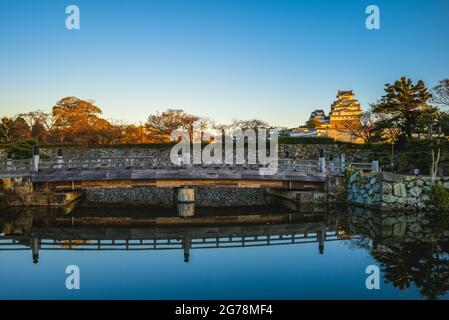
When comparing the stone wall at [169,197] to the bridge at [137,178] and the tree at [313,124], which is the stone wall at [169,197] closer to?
the bridge at [137,178]

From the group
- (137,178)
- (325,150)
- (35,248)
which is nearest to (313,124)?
(325,150)

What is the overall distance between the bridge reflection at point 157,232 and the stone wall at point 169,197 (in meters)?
5.97

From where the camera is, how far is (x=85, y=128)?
145 ft

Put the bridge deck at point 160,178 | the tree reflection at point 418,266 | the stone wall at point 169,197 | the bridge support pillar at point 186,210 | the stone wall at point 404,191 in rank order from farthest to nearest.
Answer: the stone wall at point 169,197, the bridge deck at point 160,178, the bridge support pillar at point 186,210, the stone wall at point 404,191, the tree reflection at point 418,266

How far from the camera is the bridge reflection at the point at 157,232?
12.5 m

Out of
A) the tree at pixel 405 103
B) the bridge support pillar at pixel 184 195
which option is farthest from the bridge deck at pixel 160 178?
the tree at pixel 405 103

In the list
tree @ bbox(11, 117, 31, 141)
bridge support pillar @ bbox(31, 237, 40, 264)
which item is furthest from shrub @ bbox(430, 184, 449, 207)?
tree @ bbox(11, 117, 31, 141)

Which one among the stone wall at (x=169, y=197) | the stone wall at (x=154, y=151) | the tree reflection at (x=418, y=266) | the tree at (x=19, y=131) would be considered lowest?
the stone wall at (x=169, y=197)

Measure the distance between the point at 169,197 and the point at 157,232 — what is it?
12976 millimetres

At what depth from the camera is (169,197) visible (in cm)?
2764

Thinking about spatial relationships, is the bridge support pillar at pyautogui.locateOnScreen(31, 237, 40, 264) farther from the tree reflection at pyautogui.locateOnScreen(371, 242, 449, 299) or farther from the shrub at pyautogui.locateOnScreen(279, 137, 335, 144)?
the shrub at pyautogui.locateOnScreen(279, 137, 335, 144)

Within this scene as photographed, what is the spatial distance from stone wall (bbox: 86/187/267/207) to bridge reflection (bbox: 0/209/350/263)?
5.97 metres
